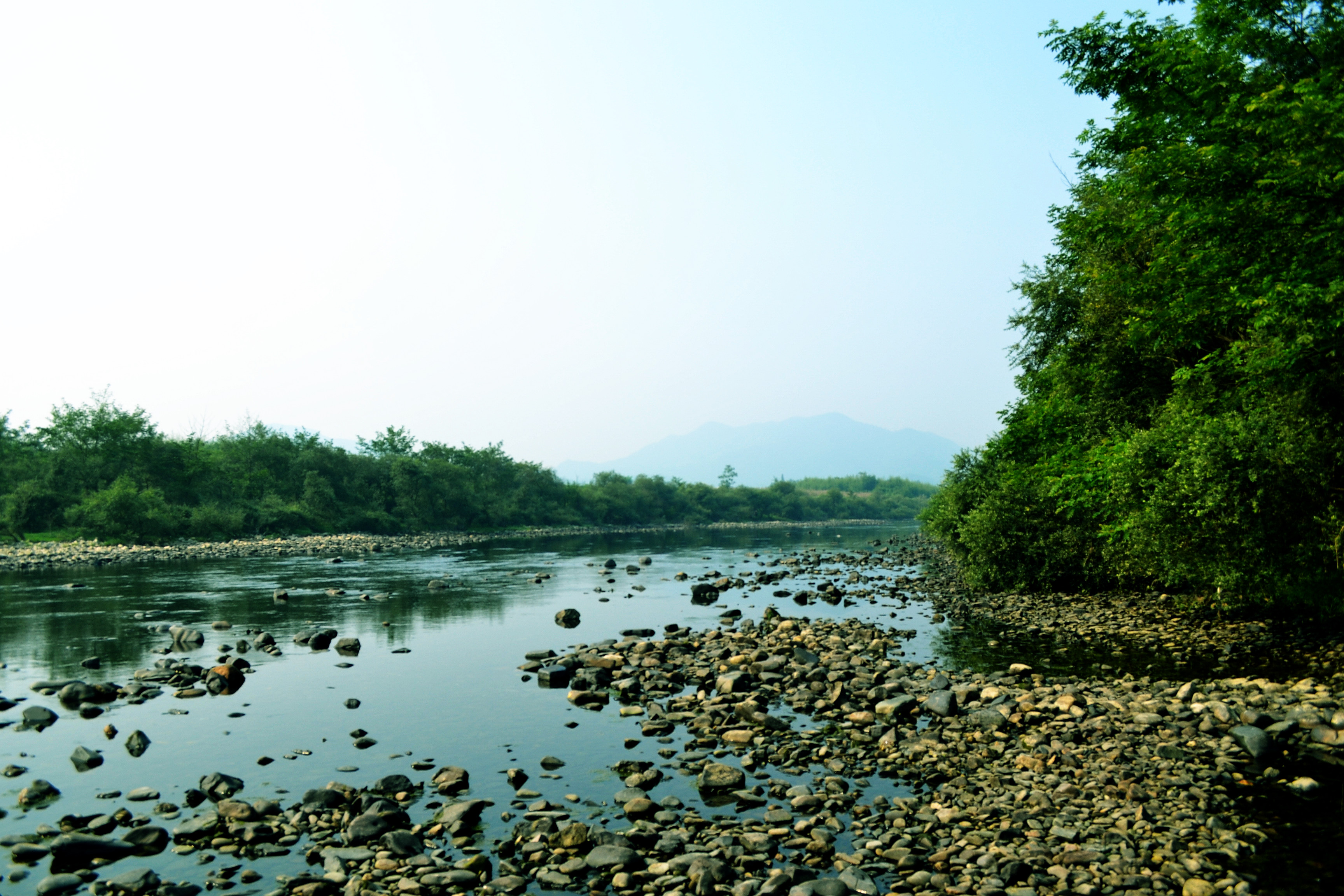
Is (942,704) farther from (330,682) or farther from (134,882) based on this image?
(330,682)

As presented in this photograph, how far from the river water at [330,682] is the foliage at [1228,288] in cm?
756

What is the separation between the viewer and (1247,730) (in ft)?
39.7

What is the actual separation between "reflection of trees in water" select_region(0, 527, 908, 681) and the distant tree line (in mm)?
22076

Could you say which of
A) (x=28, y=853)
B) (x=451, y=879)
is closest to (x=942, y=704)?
(x=451, y=879)

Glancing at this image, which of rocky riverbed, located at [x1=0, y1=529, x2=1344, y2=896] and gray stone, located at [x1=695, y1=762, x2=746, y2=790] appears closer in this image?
rocky riverbed, located at [x1=0, y1=529, x2=1344, y2=896]

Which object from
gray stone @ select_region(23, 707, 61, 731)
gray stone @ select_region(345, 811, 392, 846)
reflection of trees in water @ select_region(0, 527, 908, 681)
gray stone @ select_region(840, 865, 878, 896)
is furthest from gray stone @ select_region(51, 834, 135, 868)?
reflection of trees in water @ select_region(0, 527, 908, 681)

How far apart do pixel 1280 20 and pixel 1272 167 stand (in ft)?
15.7

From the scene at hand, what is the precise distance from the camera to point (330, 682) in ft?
65.5

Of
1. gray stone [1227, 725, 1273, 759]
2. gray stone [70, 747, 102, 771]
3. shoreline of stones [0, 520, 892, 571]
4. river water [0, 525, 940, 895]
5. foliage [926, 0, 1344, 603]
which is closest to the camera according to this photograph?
gray stone [1227, 725, 1273, 759]

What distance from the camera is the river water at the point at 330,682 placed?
12.5m

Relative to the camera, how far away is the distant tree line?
73188mm

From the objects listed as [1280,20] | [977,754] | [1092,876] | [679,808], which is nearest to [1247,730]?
[977,754]

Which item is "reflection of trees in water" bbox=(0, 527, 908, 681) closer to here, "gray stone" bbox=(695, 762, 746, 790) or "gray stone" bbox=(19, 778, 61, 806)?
"gray stone" bbox=(19, 778, 61, 806)

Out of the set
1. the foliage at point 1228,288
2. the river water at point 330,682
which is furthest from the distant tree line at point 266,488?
the foliage at point 1228,288
